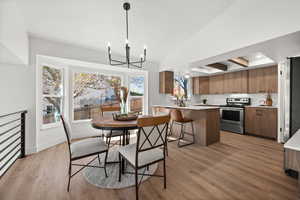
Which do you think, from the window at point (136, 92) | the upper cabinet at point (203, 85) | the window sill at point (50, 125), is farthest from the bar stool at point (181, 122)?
the window sill at point (50, 125)

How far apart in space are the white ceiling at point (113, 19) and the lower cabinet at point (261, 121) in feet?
9.62

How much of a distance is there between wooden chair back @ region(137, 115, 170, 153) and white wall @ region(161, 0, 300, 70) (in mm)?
2075

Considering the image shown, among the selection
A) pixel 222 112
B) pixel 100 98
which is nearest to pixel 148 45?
pixel 100 98

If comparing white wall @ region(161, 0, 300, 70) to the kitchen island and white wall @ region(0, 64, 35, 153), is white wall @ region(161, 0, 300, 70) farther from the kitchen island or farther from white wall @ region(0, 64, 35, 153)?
white wall @ region(0, 64, 35, 153)

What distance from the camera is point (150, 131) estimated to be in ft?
4.93

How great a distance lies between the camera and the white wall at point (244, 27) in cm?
184

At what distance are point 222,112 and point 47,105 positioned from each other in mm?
5225

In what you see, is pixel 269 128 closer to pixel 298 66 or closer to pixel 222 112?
pixel 222 112

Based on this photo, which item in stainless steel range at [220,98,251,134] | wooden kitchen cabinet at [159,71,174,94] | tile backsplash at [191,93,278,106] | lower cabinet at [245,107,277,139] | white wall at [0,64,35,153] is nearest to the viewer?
white wall at [0,64,35,153]

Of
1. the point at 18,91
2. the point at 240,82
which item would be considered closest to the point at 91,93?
the point at 18,91

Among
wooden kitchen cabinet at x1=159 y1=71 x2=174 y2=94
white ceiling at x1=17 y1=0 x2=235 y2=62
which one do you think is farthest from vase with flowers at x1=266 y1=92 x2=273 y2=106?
white ceiling at x1=17 y1=0 x2=235 y2=62

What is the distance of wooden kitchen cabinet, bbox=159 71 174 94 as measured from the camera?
4309 millimetres

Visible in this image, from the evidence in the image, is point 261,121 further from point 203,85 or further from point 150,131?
point 150,131

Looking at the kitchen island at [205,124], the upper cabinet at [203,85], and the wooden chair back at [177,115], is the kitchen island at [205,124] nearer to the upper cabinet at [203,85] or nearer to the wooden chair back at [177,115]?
the wooden chair back at [177,115]
